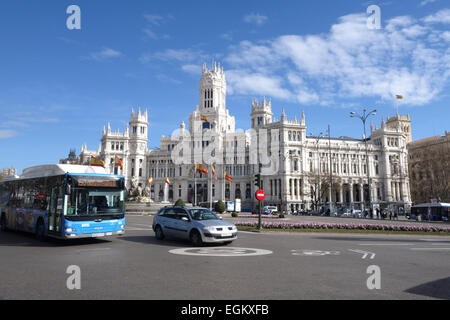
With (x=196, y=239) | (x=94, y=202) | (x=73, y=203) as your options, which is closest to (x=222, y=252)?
(x=196, y=239)

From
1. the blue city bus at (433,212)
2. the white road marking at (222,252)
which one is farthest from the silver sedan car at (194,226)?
the blue city bus at (433,212)

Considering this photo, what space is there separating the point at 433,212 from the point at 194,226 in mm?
41128

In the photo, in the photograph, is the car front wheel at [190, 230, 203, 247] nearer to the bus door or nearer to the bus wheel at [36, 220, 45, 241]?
the bus door

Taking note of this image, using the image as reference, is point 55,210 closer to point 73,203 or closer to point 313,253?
point 73,203

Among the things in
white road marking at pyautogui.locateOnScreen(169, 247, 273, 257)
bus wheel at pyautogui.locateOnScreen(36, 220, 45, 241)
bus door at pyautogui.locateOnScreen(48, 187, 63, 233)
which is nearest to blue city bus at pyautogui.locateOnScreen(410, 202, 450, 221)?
white road marking at pyautogui.locateOnScreen(169, 247, 273, 257)

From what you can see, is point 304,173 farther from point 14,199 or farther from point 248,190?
point 14,199

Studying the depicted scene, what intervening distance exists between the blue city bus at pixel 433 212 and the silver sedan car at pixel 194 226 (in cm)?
3822

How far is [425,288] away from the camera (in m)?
7.05

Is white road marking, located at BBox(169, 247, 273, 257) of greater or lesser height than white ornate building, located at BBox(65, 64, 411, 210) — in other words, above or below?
below

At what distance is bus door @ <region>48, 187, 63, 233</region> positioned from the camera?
13112 millimetres

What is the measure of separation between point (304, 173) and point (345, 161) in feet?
55.8

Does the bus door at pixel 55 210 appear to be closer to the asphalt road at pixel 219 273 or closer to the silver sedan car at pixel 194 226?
the asphalt road at pixel 219 273

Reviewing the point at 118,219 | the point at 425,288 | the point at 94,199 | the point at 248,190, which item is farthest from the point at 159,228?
the point at 248,190

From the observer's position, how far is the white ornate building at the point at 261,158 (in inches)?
3135
